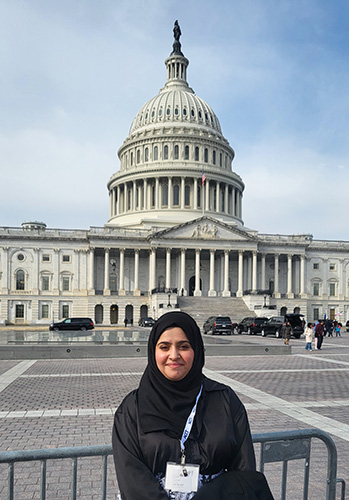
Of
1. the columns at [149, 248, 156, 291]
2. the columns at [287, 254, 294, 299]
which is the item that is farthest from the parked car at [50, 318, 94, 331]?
the columns at [287, 254, 294, 299]

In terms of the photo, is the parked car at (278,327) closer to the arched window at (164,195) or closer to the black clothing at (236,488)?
the black clothing at (236,488)

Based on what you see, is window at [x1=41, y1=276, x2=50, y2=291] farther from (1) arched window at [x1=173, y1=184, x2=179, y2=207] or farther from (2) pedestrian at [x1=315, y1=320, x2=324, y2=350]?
(2) pedestrian at [x1=315, y1=320, x2=324, y2=350]

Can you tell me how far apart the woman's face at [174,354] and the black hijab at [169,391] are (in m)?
0.03

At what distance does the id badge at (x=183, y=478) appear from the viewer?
345 cm

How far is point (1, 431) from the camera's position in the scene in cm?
1015

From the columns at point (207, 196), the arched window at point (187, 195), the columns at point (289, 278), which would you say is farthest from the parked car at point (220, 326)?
the arched window at point (187, 195)

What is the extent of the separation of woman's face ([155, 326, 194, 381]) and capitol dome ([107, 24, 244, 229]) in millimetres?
81415

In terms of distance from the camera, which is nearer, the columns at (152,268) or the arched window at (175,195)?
the columns at (152,268)

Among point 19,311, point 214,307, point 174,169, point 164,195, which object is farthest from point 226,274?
point 19,311

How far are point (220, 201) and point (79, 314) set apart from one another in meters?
33.0

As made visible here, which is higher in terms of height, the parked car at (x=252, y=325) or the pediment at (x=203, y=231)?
the pediment at (x=203, y=231)

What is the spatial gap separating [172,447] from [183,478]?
21 cm

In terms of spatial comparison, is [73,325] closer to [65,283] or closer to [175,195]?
[65,283]

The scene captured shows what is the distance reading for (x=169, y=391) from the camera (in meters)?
3.62
